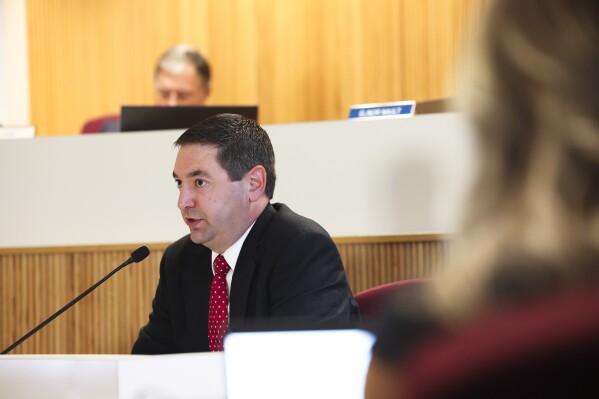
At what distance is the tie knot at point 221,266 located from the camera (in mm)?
2621

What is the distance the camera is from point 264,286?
8.19 feet

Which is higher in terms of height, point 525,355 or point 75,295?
point 525,355

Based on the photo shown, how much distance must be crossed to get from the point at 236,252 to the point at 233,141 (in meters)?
0.31

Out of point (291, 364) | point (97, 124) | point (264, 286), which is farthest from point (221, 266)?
point (97, 124)

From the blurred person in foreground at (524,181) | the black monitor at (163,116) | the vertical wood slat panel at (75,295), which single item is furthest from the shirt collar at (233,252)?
the blurred person in foreground at (524,181)

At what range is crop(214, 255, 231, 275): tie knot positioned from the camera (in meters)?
2.62

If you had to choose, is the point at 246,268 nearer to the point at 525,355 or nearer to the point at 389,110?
the point at 389,110

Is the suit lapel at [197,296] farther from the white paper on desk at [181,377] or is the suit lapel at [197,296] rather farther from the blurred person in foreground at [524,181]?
the blurred person in foreground at [524,181]

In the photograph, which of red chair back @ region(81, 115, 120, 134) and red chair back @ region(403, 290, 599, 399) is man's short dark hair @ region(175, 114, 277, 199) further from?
red chair back @ region(81, 115, 120, 134)

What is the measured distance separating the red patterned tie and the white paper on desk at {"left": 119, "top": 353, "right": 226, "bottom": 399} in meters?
0.95

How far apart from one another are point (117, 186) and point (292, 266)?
1229 millimetres

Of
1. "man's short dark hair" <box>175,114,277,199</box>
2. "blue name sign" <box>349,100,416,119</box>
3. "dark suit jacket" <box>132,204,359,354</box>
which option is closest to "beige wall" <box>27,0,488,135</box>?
Answer: "blue name sign" <box>349,100,416,119</box>

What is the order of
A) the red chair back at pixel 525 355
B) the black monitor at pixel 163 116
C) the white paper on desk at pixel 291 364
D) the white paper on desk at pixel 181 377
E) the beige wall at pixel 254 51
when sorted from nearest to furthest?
the red chair back at pixel 525 355, the white paper on desk at pixel 291 364, the white paper on desk at pixel 181 377, the black monitor at pixel 163 116, the beige wall at pixel 254 51

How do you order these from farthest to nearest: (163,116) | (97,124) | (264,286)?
(97,124) < (163,116) < (264,286)
